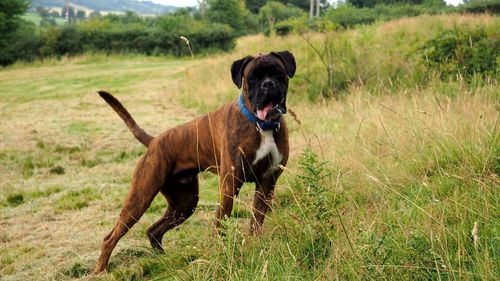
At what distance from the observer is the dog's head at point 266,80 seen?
387 cm

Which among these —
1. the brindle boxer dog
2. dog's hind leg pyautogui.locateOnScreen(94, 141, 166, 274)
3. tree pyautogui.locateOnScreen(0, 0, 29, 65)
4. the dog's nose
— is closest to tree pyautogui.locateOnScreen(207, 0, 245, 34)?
tree pyautogui.locateOnScreen(0, 0, 29, 65)

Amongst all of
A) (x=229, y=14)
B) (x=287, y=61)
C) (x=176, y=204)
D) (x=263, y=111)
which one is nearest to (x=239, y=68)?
(x=287, y=61)

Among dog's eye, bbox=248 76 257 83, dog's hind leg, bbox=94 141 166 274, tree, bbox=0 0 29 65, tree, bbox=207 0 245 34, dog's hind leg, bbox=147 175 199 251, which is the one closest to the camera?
dog's eye, bbox=248 76 257 83

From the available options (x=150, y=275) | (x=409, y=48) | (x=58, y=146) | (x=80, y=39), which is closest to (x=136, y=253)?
(x=150, y=275)

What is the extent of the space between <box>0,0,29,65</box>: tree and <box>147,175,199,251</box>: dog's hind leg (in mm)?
31033

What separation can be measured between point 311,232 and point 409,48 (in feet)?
34.3

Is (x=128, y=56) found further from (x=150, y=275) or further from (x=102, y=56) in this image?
(x=150, y=275)

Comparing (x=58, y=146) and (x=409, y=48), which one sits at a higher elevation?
(x=409, y=48)

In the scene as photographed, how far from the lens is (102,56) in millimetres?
33094

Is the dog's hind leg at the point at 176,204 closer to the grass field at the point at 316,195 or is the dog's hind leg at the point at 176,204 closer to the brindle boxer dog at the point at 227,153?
the brindle boxer dog at the point at 227,153

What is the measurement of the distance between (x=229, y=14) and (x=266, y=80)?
41753mm

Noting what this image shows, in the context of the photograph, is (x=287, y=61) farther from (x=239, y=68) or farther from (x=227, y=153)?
(x=227, y=153)

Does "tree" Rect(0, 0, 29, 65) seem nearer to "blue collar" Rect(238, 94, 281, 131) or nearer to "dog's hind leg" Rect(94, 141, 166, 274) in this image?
"dog's hind leg" Rect(94, 141, 166, 274)

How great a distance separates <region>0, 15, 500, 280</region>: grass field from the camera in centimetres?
269
